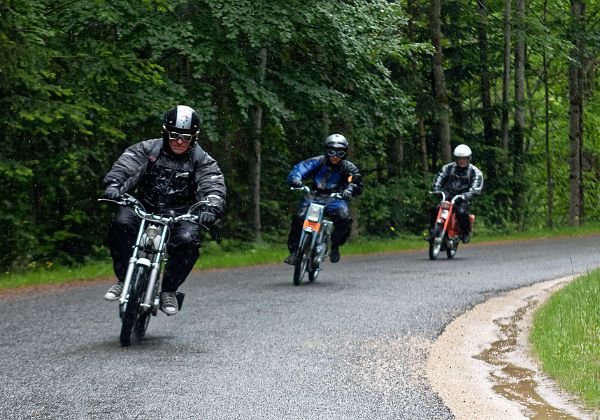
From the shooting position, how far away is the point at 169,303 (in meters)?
8.66

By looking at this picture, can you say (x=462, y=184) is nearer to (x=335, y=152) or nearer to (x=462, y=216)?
(x=462, y=216)

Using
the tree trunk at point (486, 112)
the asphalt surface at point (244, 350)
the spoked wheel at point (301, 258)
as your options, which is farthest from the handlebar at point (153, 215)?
the tree trunk at point (486, 112)

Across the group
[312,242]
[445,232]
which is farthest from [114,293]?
[445,232]

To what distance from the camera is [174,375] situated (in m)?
7.19

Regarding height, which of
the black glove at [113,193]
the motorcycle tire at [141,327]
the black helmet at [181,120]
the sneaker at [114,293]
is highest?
the black helmet at [181,120]

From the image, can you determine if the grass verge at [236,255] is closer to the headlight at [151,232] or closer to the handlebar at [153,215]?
the handlebar at [153,215]

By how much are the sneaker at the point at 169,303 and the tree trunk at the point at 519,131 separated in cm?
2522

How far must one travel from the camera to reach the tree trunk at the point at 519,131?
107 feet

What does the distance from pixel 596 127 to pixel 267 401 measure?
3865cm

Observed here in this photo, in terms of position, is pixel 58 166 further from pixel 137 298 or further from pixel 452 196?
pixel 137 298

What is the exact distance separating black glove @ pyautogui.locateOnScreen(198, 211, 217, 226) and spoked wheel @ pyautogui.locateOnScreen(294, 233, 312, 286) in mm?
5475

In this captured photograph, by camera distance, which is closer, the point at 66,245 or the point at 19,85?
the point at 19,85

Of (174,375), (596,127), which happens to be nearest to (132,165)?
(174,375)

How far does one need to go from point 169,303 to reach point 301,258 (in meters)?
5.23
